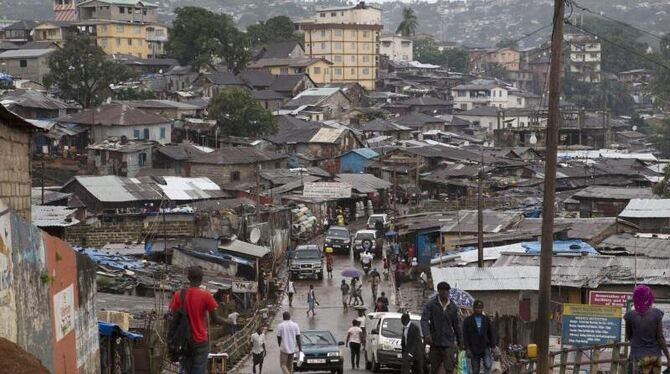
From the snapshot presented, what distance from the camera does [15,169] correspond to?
16281 millimetres

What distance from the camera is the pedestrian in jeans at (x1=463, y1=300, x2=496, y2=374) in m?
13.5

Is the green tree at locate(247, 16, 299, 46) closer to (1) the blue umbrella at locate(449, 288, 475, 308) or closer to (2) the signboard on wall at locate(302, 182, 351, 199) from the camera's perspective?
(2) the signboard on wall at locate(302, 182, 351, 199)

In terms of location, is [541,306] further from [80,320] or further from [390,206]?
[390,206]

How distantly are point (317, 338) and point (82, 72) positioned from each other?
5235 centimetres

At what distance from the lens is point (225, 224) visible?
134ft

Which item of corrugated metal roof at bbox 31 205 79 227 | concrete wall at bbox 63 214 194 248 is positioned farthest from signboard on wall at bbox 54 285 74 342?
concrete wall at bbox 63 214 194 248

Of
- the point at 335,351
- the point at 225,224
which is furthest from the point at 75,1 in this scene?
the point at 335,351

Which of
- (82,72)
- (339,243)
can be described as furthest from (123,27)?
(339,243)

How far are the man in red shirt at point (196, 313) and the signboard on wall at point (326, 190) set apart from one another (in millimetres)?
41435

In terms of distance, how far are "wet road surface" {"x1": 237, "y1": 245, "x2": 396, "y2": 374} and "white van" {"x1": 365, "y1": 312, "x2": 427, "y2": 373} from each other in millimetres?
462

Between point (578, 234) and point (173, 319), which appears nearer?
point (173, 319)

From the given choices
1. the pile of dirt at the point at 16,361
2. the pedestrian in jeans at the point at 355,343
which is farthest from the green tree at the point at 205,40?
the pile of dirt at the point at 16,361

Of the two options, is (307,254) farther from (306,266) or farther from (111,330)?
(111,330)

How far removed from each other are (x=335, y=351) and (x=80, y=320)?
6.49 m
